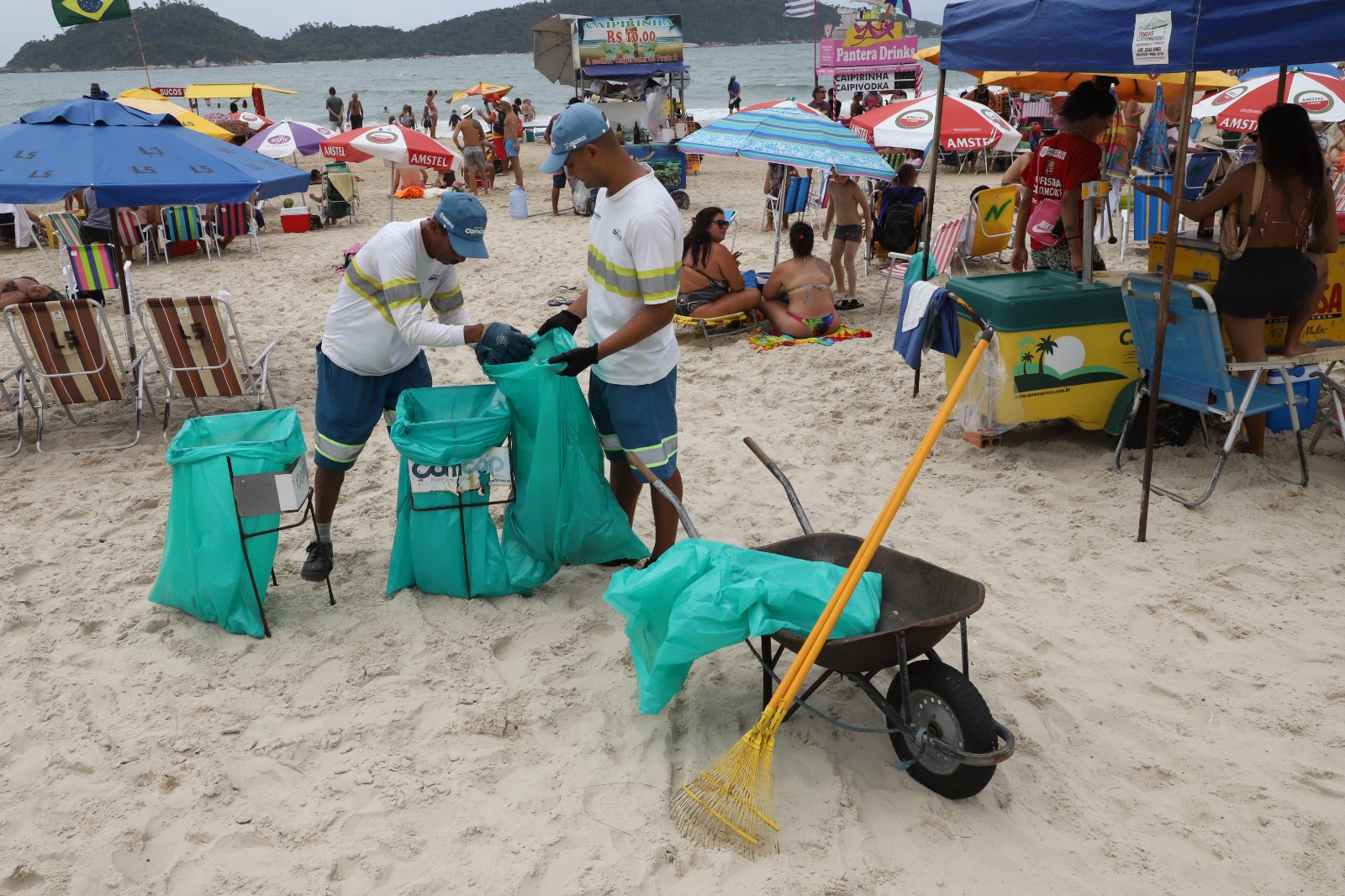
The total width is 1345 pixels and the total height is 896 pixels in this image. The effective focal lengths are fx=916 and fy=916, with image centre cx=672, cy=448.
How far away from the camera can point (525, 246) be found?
11414mm

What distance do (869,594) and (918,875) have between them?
29.1 inches

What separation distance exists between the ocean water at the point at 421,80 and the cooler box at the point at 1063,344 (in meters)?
26.5

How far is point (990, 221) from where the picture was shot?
8.56m

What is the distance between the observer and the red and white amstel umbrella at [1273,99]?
855 cm

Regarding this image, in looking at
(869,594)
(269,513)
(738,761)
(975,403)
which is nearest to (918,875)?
(738,761)

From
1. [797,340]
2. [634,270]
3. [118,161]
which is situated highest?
[118,161]

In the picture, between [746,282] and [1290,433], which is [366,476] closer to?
[746,282]

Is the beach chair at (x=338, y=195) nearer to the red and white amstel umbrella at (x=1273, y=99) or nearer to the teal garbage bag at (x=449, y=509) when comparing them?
the red and white amstel umbrella at (x=1273, y=99)

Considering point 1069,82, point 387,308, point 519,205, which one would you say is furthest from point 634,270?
point 519,205

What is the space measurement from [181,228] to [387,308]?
382 inches

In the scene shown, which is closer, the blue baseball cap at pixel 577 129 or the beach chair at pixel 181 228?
the blue baseball cap at pixel 577 129

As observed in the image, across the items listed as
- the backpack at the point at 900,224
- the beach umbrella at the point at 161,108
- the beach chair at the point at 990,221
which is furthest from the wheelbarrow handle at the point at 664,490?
the beach umbrella at the point at 161,108

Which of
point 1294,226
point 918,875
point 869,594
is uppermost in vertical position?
point 1294,226

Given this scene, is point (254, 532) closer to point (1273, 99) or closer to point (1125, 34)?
point (1125, 34)
